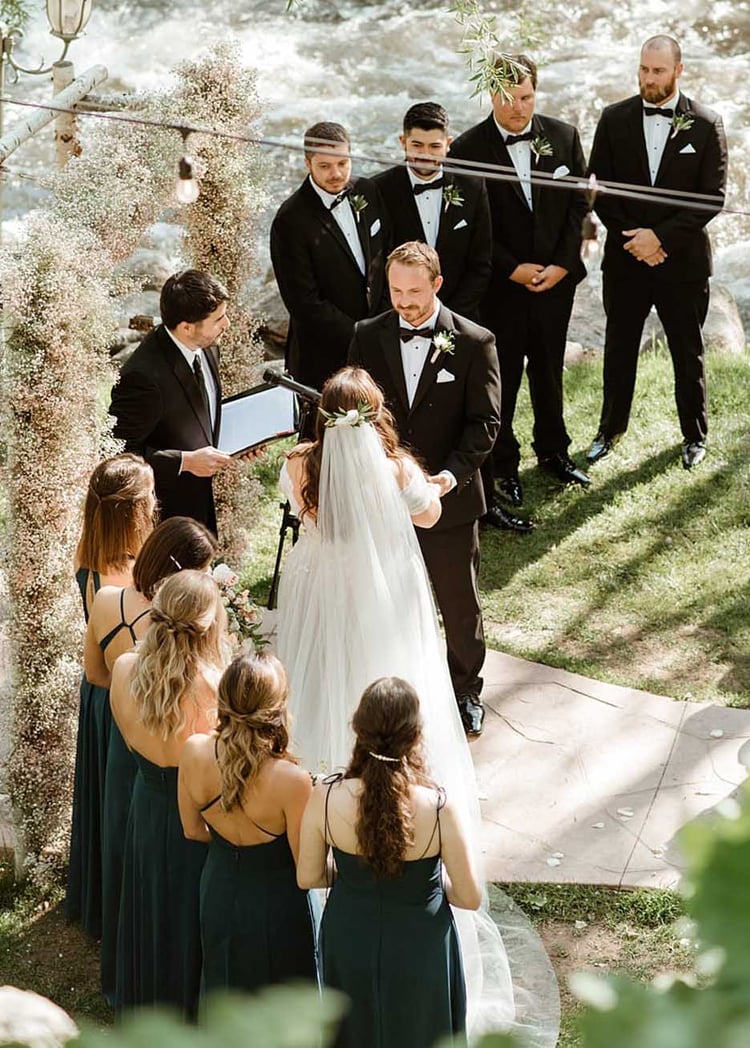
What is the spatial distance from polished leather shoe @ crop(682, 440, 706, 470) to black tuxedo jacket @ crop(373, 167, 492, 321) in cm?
169

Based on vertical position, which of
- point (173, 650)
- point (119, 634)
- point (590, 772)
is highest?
point (173, 650)

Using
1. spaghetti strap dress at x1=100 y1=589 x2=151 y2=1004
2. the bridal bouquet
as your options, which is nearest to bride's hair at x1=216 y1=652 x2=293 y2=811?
spaghetti strap dress at x1=100 y1=589 x2=151 y2=1004

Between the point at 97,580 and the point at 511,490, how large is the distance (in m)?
3.54

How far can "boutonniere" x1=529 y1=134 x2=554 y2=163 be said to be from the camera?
6465mm

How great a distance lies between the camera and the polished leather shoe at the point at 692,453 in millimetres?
7266

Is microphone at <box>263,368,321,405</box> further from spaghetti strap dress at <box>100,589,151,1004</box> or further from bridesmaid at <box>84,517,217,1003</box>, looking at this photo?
spaghetti strap dress at <box>100,589,151,1004</box>

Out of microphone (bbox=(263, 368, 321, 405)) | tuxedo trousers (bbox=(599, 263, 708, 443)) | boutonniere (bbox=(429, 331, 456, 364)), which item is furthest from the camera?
tuxedo trousers (bbox=(599, 263, 708, 443))

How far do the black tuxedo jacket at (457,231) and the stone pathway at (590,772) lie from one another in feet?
5.89

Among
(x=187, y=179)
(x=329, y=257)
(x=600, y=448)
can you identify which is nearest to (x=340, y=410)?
(x=187, y=179)

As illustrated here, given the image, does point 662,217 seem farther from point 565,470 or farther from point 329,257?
point 329,257

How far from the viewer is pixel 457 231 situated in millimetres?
6215

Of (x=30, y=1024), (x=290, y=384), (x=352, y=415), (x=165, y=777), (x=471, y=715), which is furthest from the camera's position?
(x=471, y=715)

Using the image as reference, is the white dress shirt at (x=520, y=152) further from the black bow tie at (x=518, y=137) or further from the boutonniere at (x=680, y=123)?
the boutonniere at (x=680, y=123)

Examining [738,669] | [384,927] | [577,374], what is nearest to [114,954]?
[384,927]
